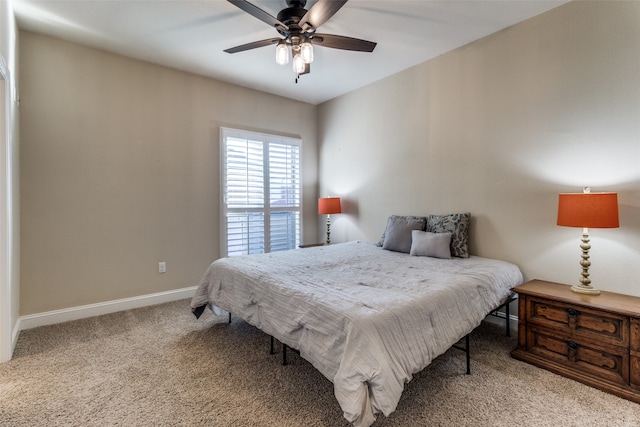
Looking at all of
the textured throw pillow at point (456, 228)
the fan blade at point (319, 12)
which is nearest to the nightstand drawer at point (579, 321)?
the textured throw pillow at point (456, 228)

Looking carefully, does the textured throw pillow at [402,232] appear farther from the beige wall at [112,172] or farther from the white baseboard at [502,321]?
the beige wall at [112,172]

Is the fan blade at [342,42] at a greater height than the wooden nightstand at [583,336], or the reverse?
the fan blade at [342,42]

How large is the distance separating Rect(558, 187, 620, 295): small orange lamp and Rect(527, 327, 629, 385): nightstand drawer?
38 centimetres

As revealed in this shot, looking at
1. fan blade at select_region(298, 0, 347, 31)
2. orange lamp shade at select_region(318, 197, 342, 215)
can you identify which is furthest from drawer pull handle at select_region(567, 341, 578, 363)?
orange lamp shade at select_region(318, 197, 342, 215)

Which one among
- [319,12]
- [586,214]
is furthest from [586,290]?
[319,12]

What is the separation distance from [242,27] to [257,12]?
0.92 m

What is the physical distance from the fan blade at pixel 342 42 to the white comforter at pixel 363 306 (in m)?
1.77

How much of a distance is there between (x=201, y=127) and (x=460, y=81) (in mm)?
3049

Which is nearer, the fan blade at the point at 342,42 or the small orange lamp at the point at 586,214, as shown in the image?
the small orange lamp at the point at 586,214

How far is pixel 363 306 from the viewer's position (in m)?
1.61

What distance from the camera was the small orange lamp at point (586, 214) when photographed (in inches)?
78.9

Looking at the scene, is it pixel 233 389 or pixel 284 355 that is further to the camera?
pixel 284 355

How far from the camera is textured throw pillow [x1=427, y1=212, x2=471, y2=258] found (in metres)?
2.92

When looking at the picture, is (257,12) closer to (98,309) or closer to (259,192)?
(259,192)
